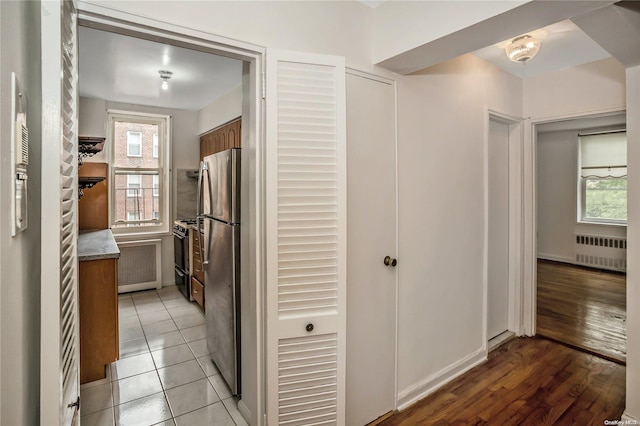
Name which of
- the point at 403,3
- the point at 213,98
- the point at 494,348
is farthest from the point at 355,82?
the point at 213,98

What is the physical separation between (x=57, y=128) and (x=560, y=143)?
7630mm

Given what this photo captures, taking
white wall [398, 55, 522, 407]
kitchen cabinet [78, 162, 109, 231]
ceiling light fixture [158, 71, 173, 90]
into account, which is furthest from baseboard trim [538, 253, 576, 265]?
kitchen cabinet [78, 162, 109, 231]

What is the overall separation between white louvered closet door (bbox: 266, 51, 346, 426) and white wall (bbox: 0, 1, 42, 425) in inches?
32.8

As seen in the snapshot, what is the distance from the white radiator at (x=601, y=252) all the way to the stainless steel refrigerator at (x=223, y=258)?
6429 millimetres

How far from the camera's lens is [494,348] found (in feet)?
9.79

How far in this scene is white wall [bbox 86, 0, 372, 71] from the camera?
53.0 inches

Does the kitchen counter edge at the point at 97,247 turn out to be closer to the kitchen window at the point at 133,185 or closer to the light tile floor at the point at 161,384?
the light tile floor at the point at 161,384

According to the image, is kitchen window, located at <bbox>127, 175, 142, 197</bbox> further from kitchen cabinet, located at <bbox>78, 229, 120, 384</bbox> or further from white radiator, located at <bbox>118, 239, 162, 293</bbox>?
kitchen cabinet, located at <bbox>78, 229, 120, 384</bbox>

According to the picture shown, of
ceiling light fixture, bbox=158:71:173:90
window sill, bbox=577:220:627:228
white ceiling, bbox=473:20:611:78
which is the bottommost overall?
window sill, bbox=577:220:627:228

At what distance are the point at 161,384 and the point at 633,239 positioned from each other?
3.33m

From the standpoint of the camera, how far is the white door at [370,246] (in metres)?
1.86

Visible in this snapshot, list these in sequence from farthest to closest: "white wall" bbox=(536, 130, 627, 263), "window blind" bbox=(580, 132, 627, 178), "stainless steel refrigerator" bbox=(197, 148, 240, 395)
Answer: "white wall" bbox=(536, 130, 627, 263) → "window blind" bbox=(580, 132, 627, 178) → "stainless steel refrigerator" bbox=(197, 148, 240, 395)

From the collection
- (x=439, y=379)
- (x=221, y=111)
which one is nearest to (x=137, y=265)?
(x=221, y=111)

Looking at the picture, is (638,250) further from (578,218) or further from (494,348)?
(578,218)
